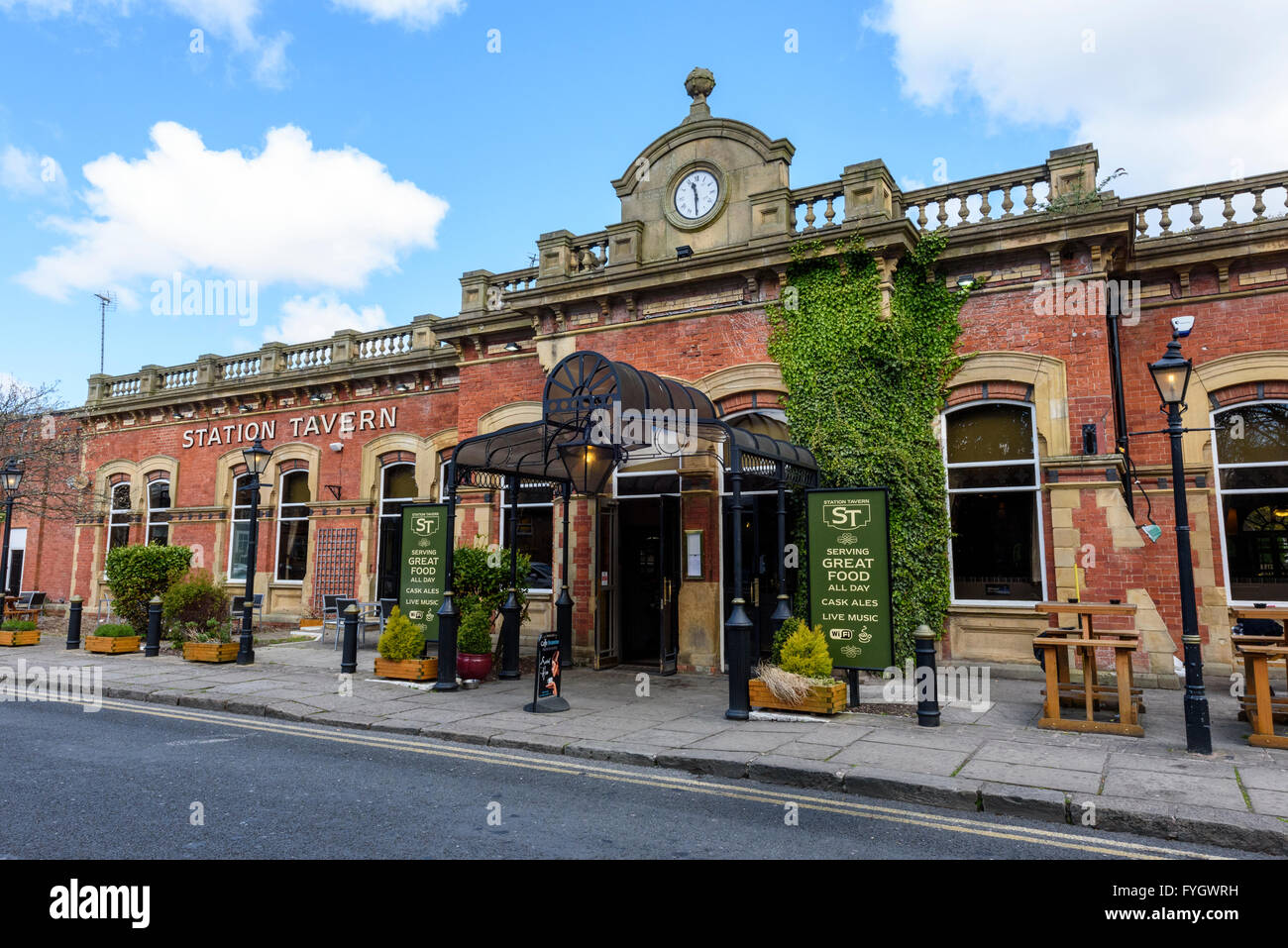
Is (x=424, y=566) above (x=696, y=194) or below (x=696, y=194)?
below

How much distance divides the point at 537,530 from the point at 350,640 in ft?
14.4

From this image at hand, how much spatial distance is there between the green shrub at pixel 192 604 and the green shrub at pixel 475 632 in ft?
18.8

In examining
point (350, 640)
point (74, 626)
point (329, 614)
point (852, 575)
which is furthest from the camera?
point (329, 614)

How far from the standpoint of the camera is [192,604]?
47.2 feet

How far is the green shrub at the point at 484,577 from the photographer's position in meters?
12.0

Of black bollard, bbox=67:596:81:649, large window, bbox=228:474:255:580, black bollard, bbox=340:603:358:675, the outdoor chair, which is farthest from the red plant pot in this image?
large window, bbox=228:474:255:580

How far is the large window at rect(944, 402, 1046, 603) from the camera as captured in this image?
1105 cm

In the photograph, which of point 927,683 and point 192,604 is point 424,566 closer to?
point 192,604

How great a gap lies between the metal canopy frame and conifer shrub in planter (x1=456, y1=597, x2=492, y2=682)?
37cm

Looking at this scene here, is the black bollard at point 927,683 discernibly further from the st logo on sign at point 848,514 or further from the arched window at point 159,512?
the arched window at point 159,512

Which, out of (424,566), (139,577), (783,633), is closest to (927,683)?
(783,633)
